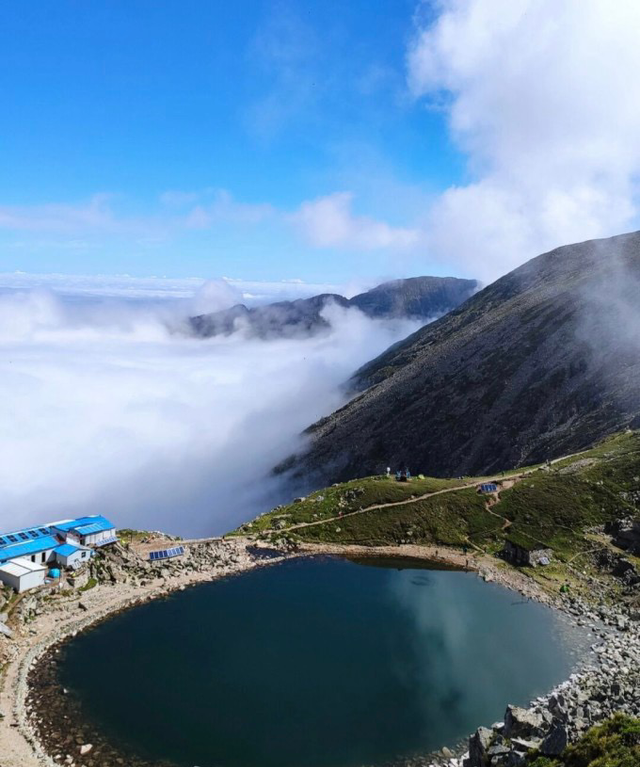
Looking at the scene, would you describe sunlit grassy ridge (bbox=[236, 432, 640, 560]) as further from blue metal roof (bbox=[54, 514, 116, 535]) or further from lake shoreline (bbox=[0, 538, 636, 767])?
blue metal roof (bbox=[54, 514, 116, 535])

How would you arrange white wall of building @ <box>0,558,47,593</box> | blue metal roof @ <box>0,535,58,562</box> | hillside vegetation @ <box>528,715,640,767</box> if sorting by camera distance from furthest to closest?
blue metal roof @ <box>0,535,58,562</box>
white wall of building @ <box>0,558,47,593</box>
hillside vegetation @ <box>528,715,640,767</box>

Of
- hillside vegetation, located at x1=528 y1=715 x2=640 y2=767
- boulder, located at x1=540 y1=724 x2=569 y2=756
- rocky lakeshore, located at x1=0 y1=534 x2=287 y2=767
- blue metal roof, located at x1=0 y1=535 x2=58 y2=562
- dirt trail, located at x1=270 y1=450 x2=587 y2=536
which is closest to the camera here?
hillside vegetation, located at x1=528 y1=715 x2=640 y2=767

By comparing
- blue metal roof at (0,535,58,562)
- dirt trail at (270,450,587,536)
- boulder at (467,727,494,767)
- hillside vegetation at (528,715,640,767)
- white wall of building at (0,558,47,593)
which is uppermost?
blue metal roof at (0,535,58,562)

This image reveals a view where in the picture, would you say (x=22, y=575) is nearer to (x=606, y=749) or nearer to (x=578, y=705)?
(x=578, y=705)

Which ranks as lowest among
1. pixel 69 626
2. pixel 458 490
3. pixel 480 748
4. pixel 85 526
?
pixel 480 748

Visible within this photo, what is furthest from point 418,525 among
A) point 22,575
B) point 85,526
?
point 22,575

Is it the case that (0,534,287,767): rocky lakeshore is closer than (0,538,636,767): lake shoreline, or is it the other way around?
(0,538,636,767): lake shoreline

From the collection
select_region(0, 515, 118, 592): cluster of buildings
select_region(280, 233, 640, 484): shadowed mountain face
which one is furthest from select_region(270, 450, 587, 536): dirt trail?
select_region(0, 515, 118, 592): cluster of buildings

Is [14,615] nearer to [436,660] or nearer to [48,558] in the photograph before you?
[48,558]
